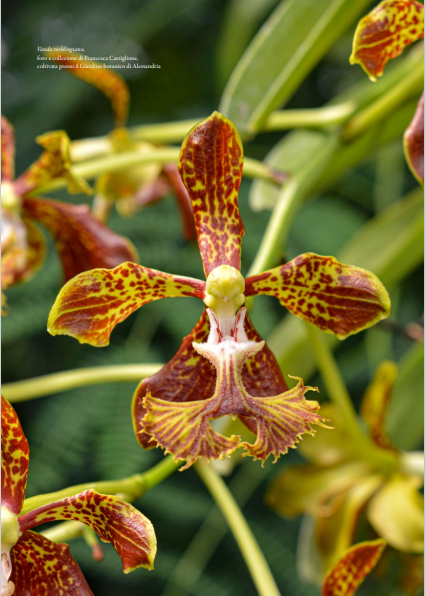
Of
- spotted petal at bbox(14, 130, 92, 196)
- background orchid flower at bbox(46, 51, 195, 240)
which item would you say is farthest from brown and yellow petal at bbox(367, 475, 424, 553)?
spotted petal at bbox(14, 130, 92, 196)

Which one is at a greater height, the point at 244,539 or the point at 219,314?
the point at 219,314

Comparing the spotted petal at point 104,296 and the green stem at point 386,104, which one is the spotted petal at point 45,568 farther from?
the green stem at point 386,104

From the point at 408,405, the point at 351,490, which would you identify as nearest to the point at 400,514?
the point at 351,490

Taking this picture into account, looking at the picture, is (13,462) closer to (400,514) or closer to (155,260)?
(400,514)

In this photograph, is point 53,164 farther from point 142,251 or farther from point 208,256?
point 142,251

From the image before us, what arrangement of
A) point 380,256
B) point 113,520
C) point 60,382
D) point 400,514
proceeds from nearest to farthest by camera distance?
point 113,520
point 60,382
point 400,514
point 380,256

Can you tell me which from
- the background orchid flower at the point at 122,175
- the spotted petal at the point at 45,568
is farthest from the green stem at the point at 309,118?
the spotted petal at the point at 45,568
